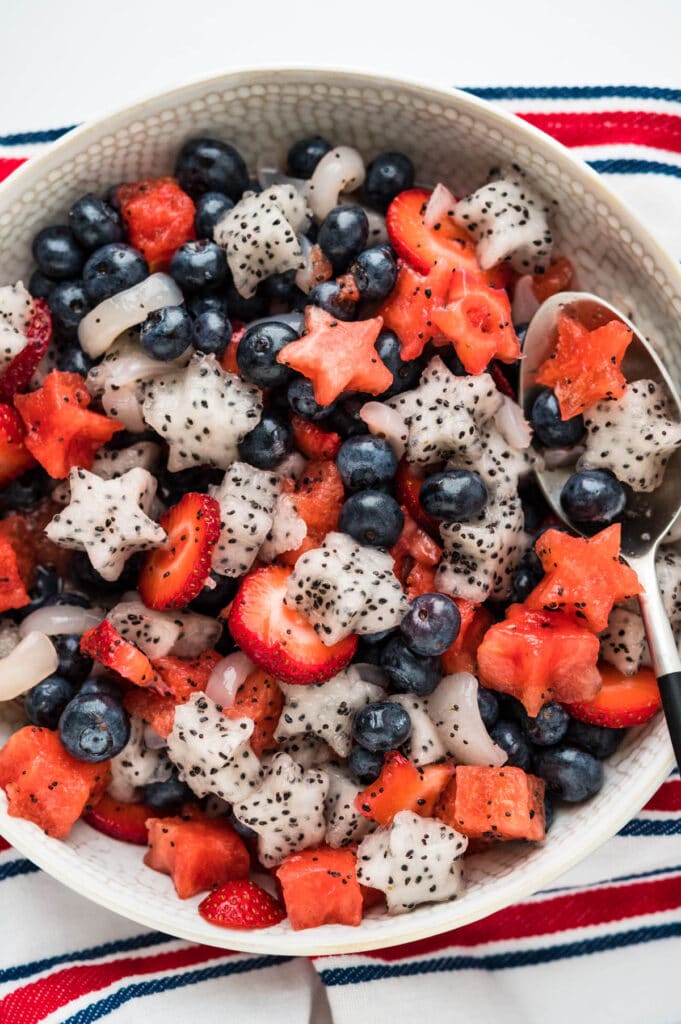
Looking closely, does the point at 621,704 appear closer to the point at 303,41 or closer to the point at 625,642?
the point at 625,642

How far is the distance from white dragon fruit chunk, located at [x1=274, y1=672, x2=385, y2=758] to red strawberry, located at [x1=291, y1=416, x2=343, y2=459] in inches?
15.6

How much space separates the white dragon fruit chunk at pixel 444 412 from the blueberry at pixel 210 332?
32cm

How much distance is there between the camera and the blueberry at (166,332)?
5.61 ft

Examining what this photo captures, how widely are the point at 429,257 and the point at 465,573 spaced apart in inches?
22.3

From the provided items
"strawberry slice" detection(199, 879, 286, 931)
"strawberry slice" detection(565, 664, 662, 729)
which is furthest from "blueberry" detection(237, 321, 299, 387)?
"strawberry slice" detection(199, 879, 286, 931)

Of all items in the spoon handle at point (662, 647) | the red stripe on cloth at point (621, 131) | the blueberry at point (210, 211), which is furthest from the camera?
the red stripe on cloth at point (621, 131)

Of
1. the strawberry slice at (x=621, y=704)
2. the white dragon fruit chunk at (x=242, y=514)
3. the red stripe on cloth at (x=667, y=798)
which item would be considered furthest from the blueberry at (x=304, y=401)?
the red stripe on cloth at (x=667, y=798)

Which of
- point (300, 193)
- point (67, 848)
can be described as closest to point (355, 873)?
point (67, 848)

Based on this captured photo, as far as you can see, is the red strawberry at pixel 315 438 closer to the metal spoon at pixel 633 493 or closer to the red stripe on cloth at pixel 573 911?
the metal spoon at pixel 633 493

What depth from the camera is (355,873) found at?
5.61ft

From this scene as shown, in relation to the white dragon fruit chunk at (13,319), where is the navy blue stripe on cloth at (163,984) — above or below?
below

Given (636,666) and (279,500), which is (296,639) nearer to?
(279,500)

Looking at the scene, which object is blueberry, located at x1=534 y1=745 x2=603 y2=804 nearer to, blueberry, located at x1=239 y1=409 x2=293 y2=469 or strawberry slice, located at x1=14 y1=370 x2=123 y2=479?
blueberry, located at x1=239 y1=409 x2=293 y2=469

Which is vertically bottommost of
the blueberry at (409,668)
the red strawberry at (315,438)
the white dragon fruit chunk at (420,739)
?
the white dragon fruit chunk at (420,739)
